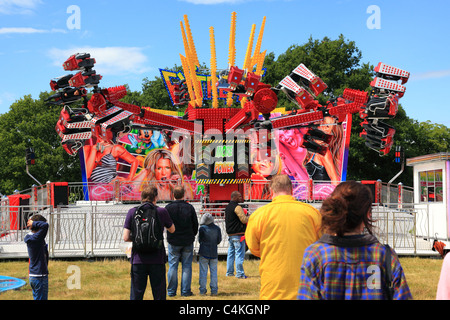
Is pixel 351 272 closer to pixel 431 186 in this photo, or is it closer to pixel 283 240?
pixel 283 240

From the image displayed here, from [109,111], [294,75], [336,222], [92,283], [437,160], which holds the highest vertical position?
[294,75]

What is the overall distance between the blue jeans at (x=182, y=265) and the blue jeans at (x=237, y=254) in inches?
61.1

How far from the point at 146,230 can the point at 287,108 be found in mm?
32560

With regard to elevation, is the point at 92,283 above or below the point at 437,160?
below

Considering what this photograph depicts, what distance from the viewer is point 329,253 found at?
9.40 feet

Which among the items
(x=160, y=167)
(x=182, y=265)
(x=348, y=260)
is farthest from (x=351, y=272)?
(x=160, y=167)

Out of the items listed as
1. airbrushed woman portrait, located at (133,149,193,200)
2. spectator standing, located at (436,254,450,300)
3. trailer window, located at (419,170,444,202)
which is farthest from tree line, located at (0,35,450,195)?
spectator standing, located at (436,254,450,300)

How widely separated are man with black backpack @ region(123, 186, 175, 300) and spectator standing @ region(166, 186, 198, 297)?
1750mm

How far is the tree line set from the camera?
38.1 metres

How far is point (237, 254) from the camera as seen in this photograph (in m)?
10.0

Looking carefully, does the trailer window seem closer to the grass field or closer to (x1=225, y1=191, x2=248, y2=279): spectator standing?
the grass field
